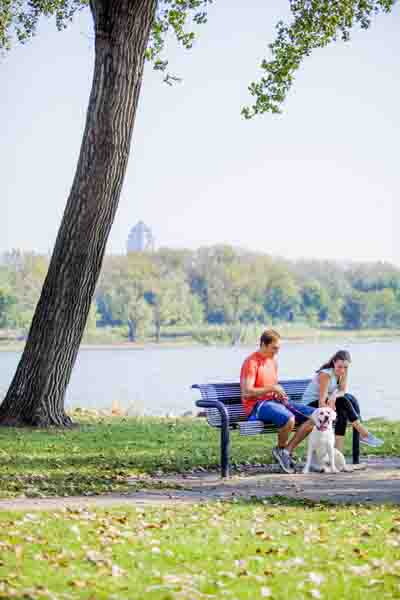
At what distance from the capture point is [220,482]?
31.1 feet

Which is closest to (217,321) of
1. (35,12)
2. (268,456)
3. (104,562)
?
(35,12)

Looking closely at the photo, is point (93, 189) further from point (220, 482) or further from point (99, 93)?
point (220, 482)

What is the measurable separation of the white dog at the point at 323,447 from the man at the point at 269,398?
8.0 inches

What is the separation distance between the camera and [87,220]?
45.5 feet

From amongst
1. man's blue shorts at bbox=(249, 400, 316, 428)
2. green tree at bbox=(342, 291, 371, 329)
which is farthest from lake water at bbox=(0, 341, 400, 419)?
green tree at bbox=(342, 291, 371, 329)

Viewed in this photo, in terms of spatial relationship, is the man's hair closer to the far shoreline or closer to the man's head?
the man's head

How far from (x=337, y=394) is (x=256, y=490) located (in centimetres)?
189

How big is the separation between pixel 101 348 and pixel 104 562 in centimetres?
6787

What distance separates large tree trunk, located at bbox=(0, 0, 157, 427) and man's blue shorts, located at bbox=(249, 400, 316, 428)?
174 inches

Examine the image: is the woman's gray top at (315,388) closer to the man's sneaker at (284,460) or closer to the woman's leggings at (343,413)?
the woman's leggings at (343,413)

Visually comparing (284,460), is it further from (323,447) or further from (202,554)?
(202,554)

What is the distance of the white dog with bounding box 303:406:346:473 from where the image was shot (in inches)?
382

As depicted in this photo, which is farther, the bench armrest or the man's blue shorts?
the man's blue shorts

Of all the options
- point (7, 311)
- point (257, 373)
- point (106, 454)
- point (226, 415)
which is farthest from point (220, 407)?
point (7, 311)
